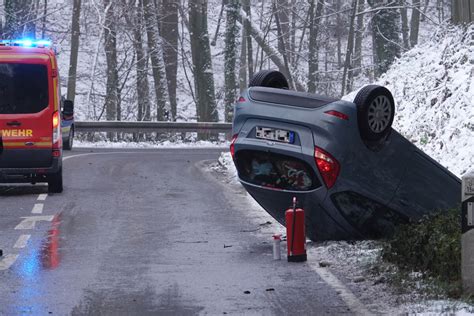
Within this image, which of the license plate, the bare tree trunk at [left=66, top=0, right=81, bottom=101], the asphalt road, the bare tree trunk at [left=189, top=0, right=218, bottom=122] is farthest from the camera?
the bare tree trunk at [left=66, top=0, right=81, bottom=101]

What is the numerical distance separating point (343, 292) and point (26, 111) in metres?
9.56

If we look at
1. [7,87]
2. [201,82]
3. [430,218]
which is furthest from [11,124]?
[201,82]

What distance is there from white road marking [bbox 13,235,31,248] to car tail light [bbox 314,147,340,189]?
348 centimetres

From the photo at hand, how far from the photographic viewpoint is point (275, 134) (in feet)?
34.4

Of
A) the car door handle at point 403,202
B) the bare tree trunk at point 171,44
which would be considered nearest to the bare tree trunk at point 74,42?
the bare tree trunk at point 171,44

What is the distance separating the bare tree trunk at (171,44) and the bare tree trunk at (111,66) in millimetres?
2379

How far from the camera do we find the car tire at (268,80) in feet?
37.5

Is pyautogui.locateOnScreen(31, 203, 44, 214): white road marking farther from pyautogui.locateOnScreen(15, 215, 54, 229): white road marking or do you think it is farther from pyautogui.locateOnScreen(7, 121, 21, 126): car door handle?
pyautogui.locateOnScreen(7, 121, 21, 126): car door handle

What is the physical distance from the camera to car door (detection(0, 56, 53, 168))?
654 inches

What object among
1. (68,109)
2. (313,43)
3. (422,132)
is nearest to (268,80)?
(422,132)

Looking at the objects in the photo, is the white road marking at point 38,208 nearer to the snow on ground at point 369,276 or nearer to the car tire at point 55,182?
the car tire at point 55,182

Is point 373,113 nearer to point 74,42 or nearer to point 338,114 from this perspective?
point 338,114

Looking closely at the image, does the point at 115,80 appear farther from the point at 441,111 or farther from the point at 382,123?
the point at 382,123

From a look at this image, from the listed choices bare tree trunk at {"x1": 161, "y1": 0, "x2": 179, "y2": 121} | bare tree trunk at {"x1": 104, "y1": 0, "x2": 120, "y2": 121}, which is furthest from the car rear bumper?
bare tree trunk at {"x1": 161, "y1": 0, "x2": 179, "y2": 121}
